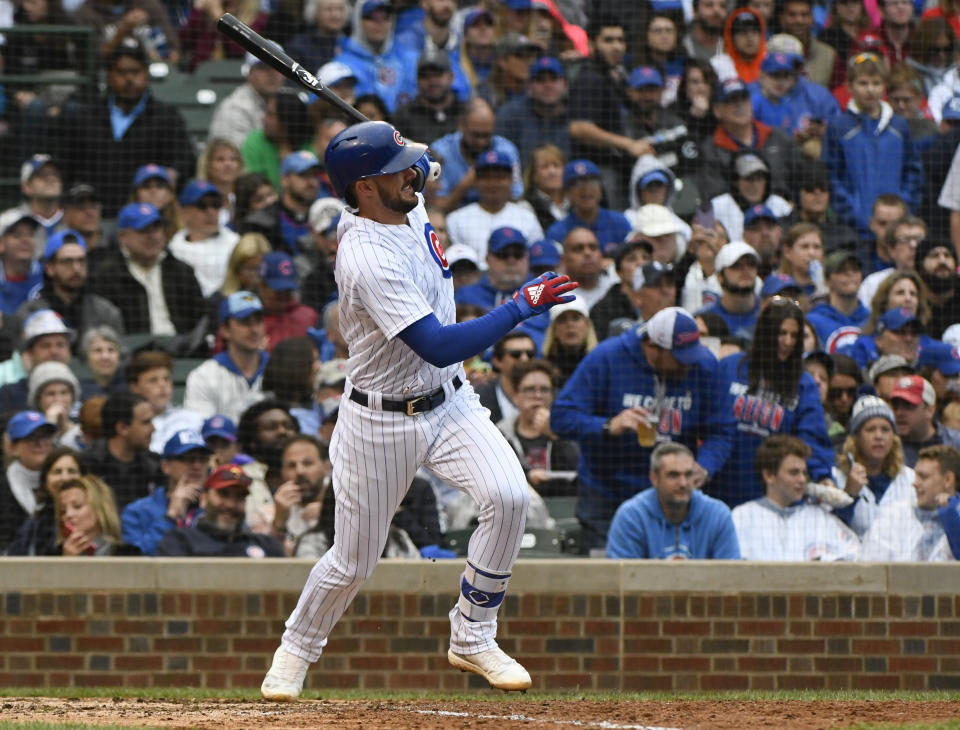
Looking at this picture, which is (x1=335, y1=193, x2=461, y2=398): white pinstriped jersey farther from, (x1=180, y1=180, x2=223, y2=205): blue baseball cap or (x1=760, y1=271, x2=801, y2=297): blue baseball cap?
(x1=180, y1=180, x2=223, y2=205): blue baseball cap

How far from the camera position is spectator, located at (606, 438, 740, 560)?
7.12 m

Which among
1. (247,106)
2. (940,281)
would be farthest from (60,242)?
(940,281)

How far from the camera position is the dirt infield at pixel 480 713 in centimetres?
488

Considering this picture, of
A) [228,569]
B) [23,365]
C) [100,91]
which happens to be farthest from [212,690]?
[100,91]

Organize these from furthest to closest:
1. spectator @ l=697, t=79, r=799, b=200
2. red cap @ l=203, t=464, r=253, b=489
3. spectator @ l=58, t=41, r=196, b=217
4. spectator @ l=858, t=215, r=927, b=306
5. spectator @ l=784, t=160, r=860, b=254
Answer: spectator @ l=58, t=41, r=196, b=217
spectator @ l=697, t=79, r=799, b=200
spectator @ l=784, t=160, r=860, b=254
spectator @ l=858, t=215, r=927, b=306
red cap @ l=203, t=464, r=253, b=489

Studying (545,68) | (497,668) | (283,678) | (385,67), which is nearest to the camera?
(497,668)

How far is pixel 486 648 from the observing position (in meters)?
5.18

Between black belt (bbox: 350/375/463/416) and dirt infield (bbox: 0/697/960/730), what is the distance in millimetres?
993

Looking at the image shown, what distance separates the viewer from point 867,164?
953 centimetres

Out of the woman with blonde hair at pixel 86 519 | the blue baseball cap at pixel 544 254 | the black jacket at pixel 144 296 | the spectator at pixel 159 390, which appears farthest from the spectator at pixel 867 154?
the woman with blonde hair at pixel 86 519

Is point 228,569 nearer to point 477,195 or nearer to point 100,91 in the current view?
point 477,195

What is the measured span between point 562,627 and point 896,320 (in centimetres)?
274

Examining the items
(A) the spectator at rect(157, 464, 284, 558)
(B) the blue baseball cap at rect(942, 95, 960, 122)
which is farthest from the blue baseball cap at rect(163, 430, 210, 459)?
(B) the blue baseball cap at rect(942, 95, 960, 122)

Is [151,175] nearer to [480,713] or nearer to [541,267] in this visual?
[541,267]
